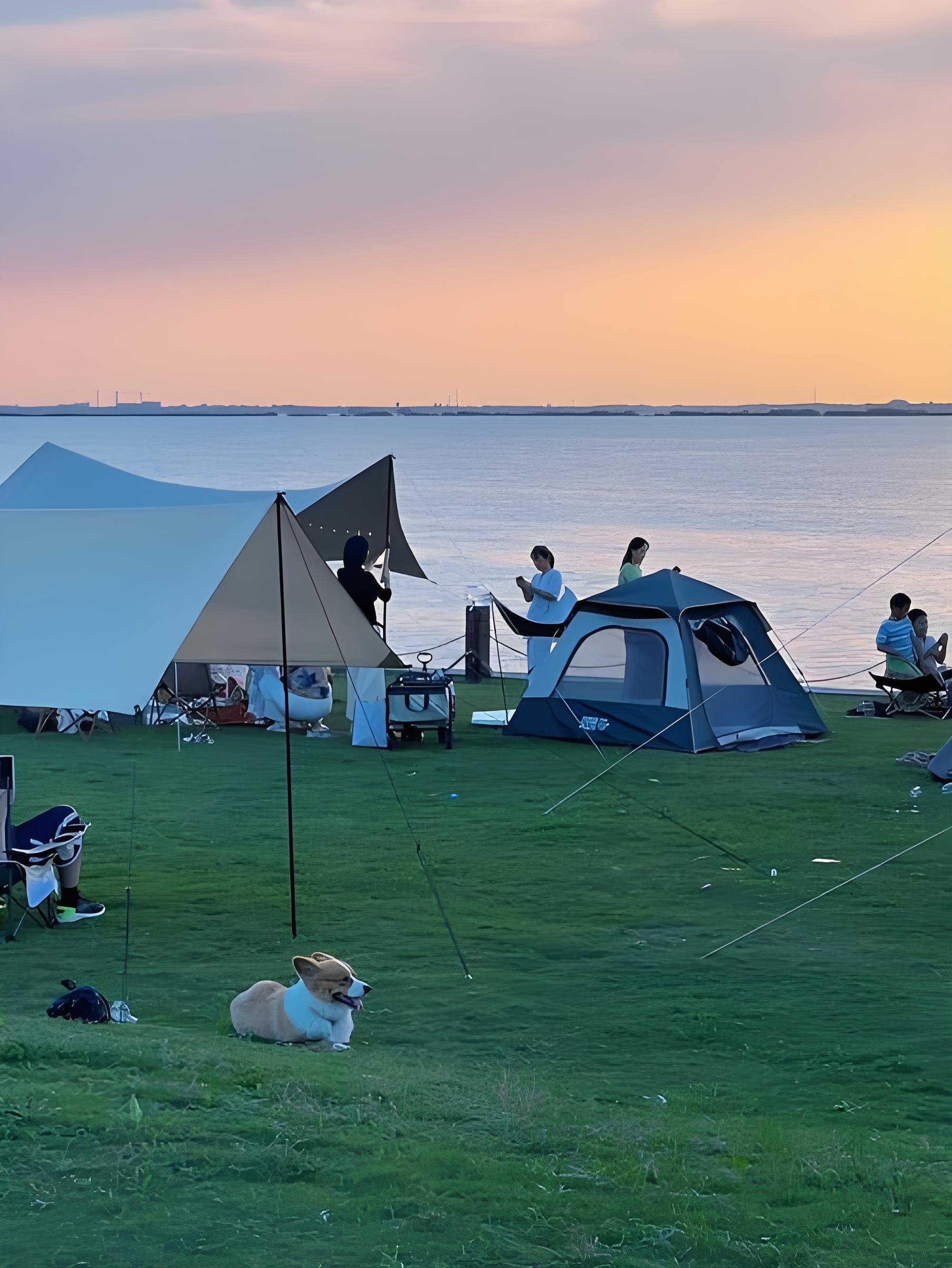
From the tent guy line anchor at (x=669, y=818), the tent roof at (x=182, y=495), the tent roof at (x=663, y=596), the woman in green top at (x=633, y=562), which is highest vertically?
the tent roof at (x=182, y=495)

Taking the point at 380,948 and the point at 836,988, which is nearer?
the point at 836,988

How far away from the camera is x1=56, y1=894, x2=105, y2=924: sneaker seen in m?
8.77

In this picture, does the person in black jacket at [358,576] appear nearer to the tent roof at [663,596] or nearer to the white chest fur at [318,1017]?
the tent roof at [663,596]

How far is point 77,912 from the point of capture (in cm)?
881

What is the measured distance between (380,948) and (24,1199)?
386 centimetres

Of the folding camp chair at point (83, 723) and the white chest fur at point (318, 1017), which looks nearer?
the white chest fur at point (318, 1017)

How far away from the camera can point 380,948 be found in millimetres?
8305

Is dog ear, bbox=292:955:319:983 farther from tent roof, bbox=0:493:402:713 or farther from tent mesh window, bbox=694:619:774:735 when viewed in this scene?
tent mesh window, bbox=694:619:774:735

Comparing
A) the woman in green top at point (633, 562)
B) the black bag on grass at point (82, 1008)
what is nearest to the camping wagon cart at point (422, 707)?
the woman in green top at point (633, 562)

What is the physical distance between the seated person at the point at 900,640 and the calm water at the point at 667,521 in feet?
18.2

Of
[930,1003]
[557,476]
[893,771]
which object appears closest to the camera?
[930,1003]

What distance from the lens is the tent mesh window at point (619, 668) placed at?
14.3 meters

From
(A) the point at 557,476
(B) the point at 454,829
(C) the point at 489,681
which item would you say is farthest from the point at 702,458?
(B) the point at 454,829

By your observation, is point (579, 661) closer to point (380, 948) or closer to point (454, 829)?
point (454, 829)
